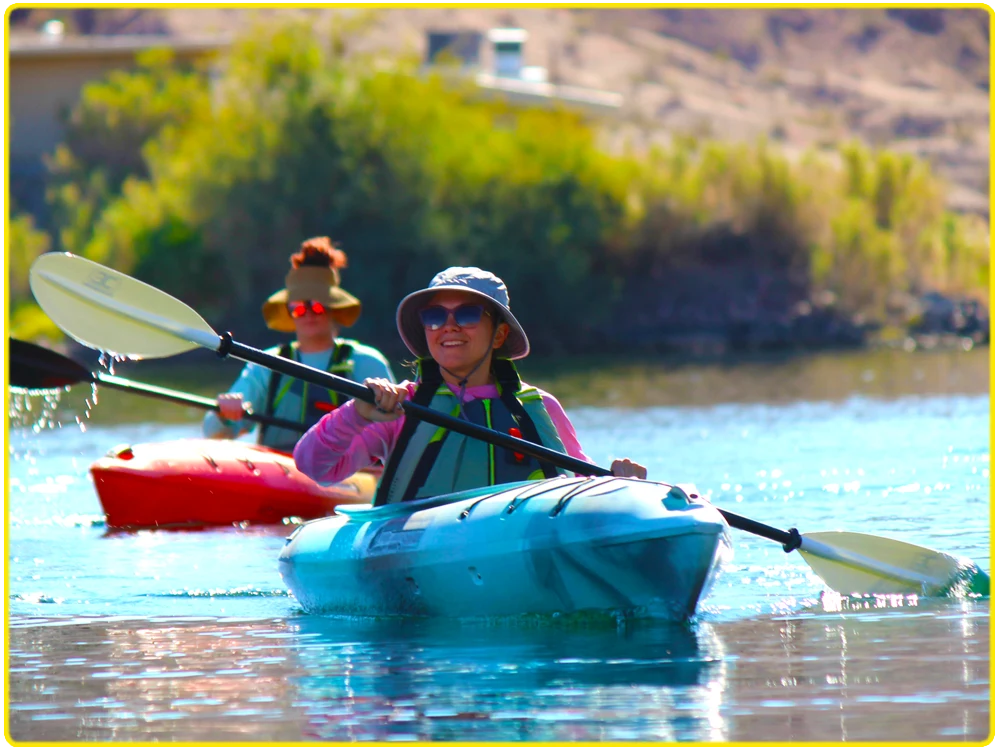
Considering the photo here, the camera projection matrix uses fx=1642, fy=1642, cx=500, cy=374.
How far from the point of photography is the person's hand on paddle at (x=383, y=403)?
5559 mm

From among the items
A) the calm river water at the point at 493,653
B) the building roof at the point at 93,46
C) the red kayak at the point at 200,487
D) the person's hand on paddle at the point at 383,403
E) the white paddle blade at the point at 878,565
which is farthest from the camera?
the building roof at the point at 93,46

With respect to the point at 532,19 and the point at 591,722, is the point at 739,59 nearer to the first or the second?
the point at 532,19

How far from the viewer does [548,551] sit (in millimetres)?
5410

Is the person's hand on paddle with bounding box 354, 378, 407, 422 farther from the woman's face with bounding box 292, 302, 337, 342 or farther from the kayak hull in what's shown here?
the woman's face with bounding box 292, 302, 337, 342

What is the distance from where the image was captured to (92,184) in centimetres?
3372

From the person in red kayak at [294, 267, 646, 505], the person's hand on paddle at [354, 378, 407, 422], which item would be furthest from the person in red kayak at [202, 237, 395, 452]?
the person's hand on paddle at [354, 378, 407, 422]

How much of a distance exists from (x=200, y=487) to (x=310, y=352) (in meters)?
0.97

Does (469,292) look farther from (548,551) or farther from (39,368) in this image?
(39,368)

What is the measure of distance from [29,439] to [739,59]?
199ft

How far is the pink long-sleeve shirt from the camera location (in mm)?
5602

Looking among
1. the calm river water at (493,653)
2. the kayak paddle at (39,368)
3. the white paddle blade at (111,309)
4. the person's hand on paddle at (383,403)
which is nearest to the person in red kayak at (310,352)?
the calm river water at (493,653)

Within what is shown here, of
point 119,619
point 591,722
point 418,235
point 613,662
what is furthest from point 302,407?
point 418,235

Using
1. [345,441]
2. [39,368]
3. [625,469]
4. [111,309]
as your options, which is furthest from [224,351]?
[625,469]

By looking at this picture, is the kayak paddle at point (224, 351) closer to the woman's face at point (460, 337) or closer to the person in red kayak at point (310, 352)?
the woman's face at point (460, 337)
